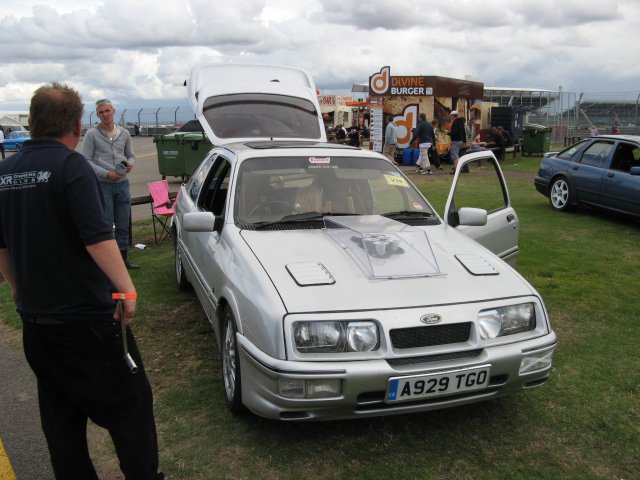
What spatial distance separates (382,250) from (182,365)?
1.82 metres

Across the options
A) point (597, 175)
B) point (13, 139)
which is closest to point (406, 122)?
point (597, 175)

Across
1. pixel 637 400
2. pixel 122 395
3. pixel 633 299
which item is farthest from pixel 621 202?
pixel 122 395

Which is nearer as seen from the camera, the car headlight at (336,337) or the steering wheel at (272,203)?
the car headlight at (336,337)

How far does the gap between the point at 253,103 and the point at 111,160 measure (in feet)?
8.68

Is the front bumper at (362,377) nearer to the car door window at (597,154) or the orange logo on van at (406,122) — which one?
the car door window at (597,154)

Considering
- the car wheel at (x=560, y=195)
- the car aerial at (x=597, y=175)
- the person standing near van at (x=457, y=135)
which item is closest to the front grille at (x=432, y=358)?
→ the car aerial at (x=597, y=175)

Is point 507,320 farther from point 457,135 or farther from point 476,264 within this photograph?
point 457,135

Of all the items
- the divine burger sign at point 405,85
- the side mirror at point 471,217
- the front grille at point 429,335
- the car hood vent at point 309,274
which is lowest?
the front grille at point 429,335

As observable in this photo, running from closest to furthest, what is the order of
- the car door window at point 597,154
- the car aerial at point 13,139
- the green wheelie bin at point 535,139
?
1. the car door window at point 597,154
2. the green wheelie bin at point 535,139
3. the car aerial at point 13,139

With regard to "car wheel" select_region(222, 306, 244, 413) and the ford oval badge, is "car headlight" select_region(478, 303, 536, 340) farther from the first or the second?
"car wheel" select_region(222, 306, 244, 413)

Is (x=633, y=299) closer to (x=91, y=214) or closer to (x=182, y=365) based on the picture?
(x=182, y=365)

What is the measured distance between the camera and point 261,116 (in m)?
8.35

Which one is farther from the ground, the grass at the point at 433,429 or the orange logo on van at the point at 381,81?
the orange logo on van at the point at 381,81

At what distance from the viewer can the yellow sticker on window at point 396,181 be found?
15.3ft
